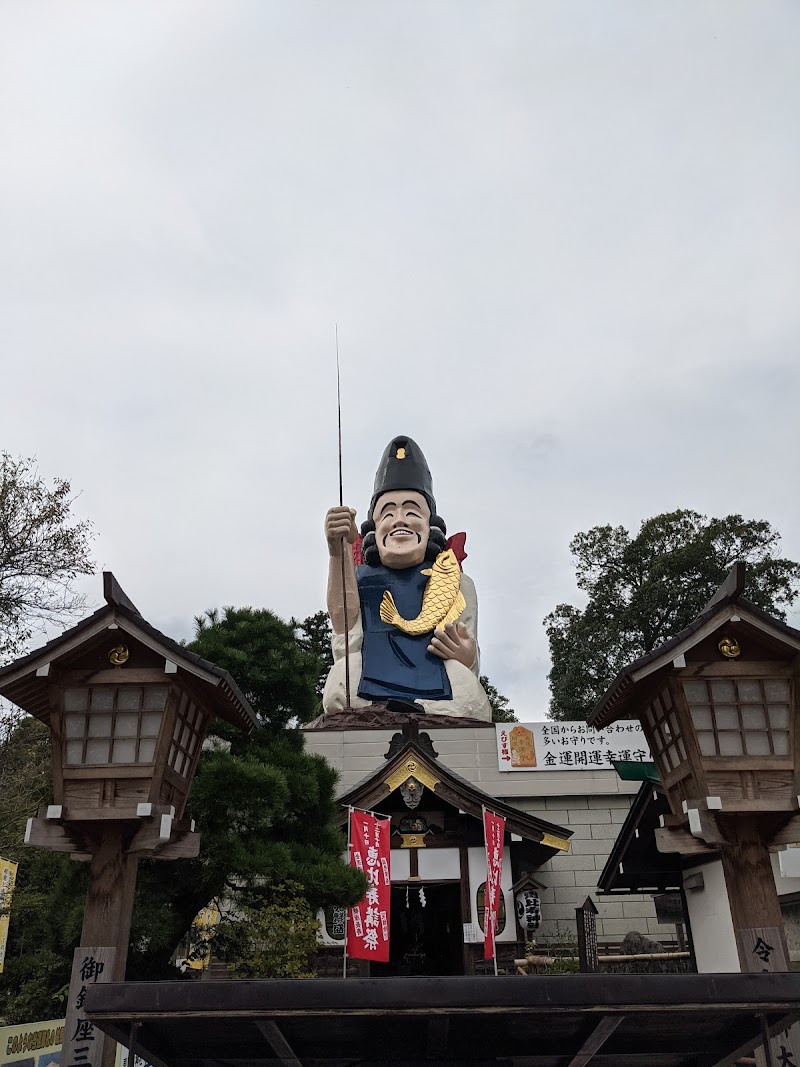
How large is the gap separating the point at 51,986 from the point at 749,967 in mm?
7995

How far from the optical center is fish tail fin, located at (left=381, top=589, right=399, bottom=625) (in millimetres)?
21812

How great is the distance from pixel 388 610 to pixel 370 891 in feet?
34.4

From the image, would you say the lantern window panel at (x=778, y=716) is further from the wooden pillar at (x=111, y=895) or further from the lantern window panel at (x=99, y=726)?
the lantern window panel at (x=99, y=726)

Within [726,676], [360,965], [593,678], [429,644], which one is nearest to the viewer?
[726,676]

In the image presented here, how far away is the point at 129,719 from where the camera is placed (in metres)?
7.05

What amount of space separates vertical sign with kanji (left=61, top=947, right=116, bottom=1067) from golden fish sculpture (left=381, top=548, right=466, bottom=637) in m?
15.2

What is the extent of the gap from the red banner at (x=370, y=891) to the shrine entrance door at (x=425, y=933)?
3858 mm

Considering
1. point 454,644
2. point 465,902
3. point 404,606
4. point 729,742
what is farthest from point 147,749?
point 404,606

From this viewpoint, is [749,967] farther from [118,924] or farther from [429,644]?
[429,644]

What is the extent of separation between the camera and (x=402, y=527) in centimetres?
2250

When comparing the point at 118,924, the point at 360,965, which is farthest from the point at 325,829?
the point at 360,965

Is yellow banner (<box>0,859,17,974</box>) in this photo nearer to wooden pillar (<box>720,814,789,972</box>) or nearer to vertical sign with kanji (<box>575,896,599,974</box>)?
vertical sign with kanji (<box>575,896,599,974</box>)

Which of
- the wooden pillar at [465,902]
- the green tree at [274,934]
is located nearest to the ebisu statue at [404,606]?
the wooden pillar at [465,902]

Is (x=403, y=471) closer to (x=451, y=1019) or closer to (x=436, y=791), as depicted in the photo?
(x=436, y=791)
